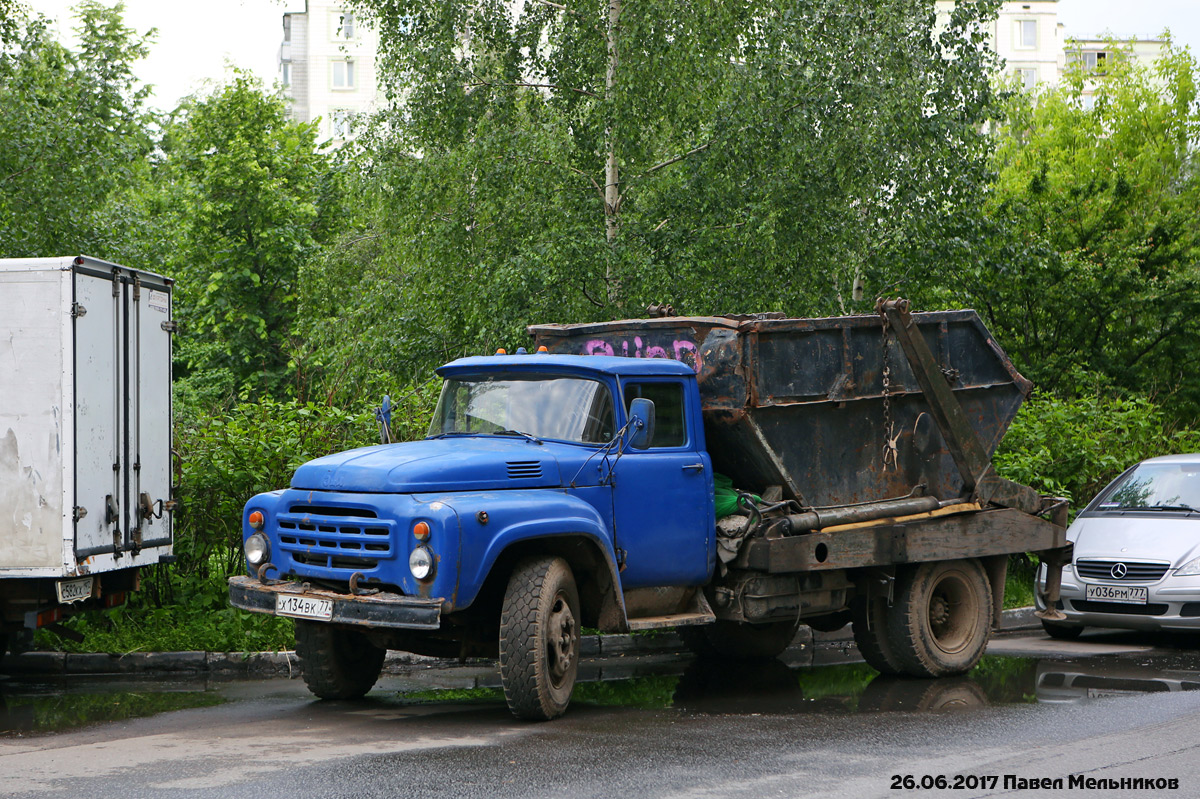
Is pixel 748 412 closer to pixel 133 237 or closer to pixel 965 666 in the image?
pixel 965 666

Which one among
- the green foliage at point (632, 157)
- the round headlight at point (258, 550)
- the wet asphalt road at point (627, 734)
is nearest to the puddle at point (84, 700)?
the wet asphalt road at point (627, 734)

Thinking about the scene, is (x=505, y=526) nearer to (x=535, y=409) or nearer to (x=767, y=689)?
(x=535, y=409)

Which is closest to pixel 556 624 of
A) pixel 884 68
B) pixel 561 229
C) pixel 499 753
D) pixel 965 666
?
pixel 499 753

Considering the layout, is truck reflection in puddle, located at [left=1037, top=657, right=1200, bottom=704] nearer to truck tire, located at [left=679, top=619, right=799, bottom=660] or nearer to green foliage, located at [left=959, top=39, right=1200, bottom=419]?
truck tire, located at [left=679, top=619, right=799, bottom=660]

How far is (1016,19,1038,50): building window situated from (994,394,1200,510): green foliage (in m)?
62.7

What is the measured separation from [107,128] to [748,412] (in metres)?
16.2

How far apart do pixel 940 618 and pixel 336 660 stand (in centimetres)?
482

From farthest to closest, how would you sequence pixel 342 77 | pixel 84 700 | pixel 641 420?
1. pixel 342 77
2. pixel 84 700
3. pixel 641 420

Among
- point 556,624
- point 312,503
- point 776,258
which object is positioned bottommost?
point 556,624

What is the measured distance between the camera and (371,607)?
7.51 metres

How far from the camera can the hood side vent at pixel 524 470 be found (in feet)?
26.7

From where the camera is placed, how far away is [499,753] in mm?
7047

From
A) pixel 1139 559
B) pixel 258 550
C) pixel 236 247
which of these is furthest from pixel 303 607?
pixel 236 247

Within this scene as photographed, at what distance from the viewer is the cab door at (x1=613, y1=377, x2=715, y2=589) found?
860 centimetres
